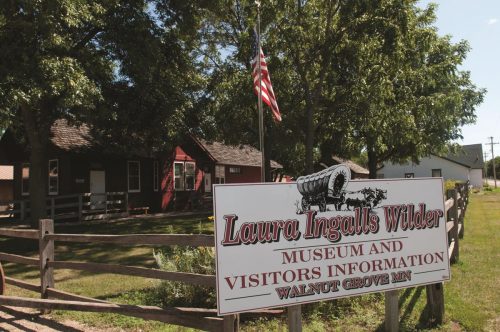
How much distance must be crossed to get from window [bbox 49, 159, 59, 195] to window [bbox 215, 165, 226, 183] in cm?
1282

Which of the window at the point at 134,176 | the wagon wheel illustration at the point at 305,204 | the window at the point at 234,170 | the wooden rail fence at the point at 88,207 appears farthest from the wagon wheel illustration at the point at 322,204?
the window at the point at 234,170

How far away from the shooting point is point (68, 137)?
23344 mm

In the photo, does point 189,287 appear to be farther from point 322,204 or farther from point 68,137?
point 68,137

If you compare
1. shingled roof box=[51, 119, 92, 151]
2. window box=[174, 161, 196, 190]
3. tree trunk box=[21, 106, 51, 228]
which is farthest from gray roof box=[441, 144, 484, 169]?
tree trunk box=[21, 106, 51, 228]

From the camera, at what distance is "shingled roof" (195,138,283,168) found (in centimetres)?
3246

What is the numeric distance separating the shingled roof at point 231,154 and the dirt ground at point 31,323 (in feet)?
78.4

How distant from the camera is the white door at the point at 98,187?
23.7 metres

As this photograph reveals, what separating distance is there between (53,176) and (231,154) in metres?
14.8

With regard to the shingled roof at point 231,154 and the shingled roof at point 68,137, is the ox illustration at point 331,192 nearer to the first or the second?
the shingled roof at point 68,137

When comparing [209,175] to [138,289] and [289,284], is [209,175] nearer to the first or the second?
[138,289]

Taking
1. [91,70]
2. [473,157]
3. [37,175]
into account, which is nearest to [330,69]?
[91,70]

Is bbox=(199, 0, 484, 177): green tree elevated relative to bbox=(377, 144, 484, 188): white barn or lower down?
elevated

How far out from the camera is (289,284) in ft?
14.2

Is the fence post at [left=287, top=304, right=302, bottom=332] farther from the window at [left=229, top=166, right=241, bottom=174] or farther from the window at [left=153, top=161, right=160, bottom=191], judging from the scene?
the window at [left=229, top=166, right=241, bottom=174]
